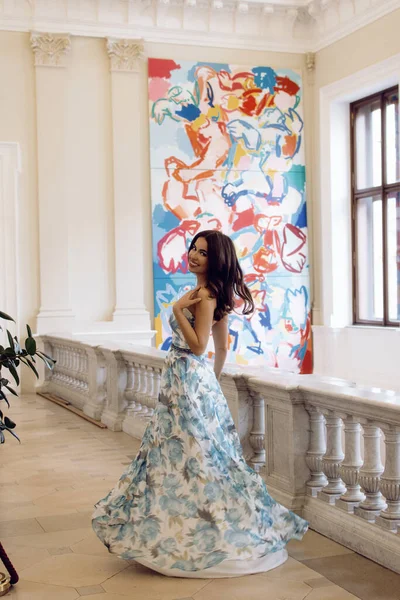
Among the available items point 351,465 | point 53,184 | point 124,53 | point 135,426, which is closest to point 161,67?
point 124,53

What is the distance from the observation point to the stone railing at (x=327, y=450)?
13.8 feet

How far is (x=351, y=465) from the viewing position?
4586 mm

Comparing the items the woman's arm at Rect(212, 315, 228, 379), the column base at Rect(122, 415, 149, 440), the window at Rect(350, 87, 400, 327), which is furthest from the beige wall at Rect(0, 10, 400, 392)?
the woman's arm at Rect(212, 315, 228, 379)

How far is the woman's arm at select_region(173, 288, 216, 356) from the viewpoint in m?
4.23

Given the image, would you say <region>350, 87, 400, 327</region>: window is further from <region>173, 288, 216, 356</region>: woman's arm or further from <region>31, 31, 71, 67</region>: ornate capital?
<region>173, 288, 216, 356</region>: woman's arm

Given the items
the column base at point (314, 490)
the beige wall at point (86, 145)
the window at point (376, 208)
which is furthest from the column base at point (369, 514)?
the beige wall at point (86, 145)

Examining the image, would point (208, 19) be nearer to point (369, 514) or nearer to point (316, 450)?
point (316, 450)

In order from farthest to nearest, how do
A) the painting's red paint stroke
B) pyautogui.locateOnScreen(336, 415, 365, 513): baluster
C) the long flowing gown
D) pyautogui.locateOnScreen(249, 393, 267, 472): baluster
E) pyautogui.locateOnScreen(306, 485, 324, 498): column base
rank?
the painting's red paint stroke < pyautogui.locateOnScreen(249, 393, 267, 472): baluster < pyautogui.locateOnScreen(306, 485, 324, 498): column base < pyautogui.locateOnScreen(336, 415, 365, 513): baluster < the long flowing gown

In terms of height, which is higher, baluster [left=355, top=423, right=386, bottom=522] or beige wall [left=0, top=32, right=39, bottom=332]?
beige wall [left=0, top=32, right=39, bottom=332]

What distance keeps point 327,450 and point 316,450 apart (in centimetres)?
15

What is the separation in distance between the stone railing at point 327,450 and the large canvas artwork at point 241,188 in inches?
300

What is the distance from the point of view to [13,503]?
18.7 feet

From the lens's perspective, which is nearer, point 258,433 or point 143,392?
point 258,433

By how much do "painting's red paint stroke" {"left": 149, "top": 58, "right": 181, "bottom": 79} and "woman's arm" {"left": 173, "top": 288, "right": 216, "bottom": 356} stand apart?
967 cm
